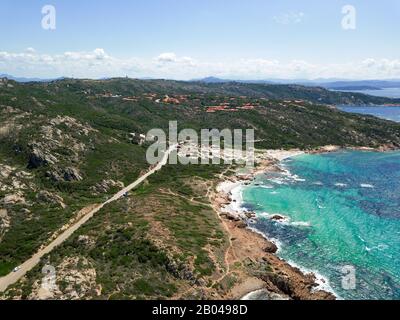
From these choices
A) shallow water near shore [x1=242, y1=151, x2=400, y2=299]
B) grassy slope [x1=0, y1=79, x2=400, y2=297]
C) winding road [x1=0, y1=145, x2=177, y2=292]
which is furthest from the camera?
grassy slope [x1=0, y1=79, x2=400, y2=297]

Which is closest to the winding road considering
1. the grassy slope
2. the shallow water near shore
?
the grassy slope

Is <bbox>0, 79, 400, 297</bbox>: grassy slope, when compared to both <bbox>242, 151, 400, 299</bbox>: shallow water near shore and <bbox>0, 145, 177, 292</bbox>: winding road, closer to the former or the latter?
<bbox>0, 145, 177, 292</bbox>: winding road

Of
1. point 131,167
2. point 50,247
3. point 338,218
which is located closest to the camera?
point 50,247

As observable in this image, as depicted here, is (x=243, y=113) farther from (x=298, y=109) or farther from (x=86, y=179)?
(x=86, y=179)

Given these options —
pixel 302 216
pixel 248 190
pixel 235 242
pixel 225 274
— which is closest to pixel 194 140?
pixel 248 190

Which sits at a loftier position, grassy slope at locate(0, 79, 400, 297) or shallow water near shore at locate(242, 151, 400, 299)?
grassy slope at locate(0, 79, 400, 297)

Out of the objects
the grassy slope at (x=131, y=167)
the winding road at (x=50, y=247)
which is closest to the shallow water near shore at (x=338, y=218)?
the grassy slope at (x=131, y=167)

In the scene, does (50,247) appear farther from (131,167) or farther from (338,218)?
(338,218)

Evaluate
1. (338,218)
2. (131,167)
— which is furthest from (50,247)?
(338,218)
